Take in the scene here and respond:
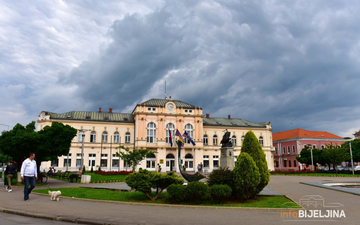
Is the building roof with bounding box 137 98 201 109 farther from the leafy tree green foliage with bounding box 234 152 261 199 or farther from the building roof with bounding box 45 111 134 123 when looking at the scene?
the leafy tree green foliage with bounding box 234 152 261 199

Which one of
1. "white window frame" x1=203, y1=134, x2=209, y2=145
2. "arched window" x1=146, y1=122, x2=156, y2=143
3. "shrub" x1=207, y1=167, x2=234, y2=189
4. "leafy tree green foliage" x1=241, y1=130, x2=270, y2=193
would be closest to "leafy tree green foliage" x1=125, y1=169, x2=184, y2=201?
"shrub" x1=207, y1=167, x2=234, y2=189

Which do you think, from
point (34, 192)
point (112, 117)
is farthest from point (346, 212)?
point (112, 117)

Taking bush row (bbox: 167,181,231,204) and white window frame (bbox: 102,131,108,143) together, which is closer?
bush row (bbox: 167,181,231,204)

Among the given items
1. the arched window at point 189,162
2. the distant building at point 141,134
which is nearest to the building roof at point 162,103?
the distant building at point 141,134

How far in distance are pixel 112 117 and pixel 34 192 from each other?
1644 inches

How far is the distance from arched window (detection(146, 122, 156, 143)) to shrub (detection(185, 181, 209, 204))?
41001 mm

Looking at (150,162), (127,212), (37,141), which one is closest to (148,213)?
(127,212)

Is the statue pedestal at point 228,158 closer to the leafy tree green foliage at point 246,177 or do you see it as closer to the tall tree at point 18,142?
the leafy tree green foliage at point 246,177

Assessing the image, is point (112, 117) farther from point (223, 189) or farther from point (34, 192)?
point (223, 189)

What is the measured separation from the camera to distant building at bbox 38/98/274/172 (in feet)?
166

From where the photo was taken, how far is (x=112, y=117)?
183ft

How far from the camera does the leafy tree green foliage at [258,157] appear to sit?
43.4ft

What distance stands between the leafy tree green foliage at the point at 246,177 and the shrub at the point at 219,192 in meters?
0.68

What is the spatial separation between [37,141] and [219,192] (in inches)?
610
